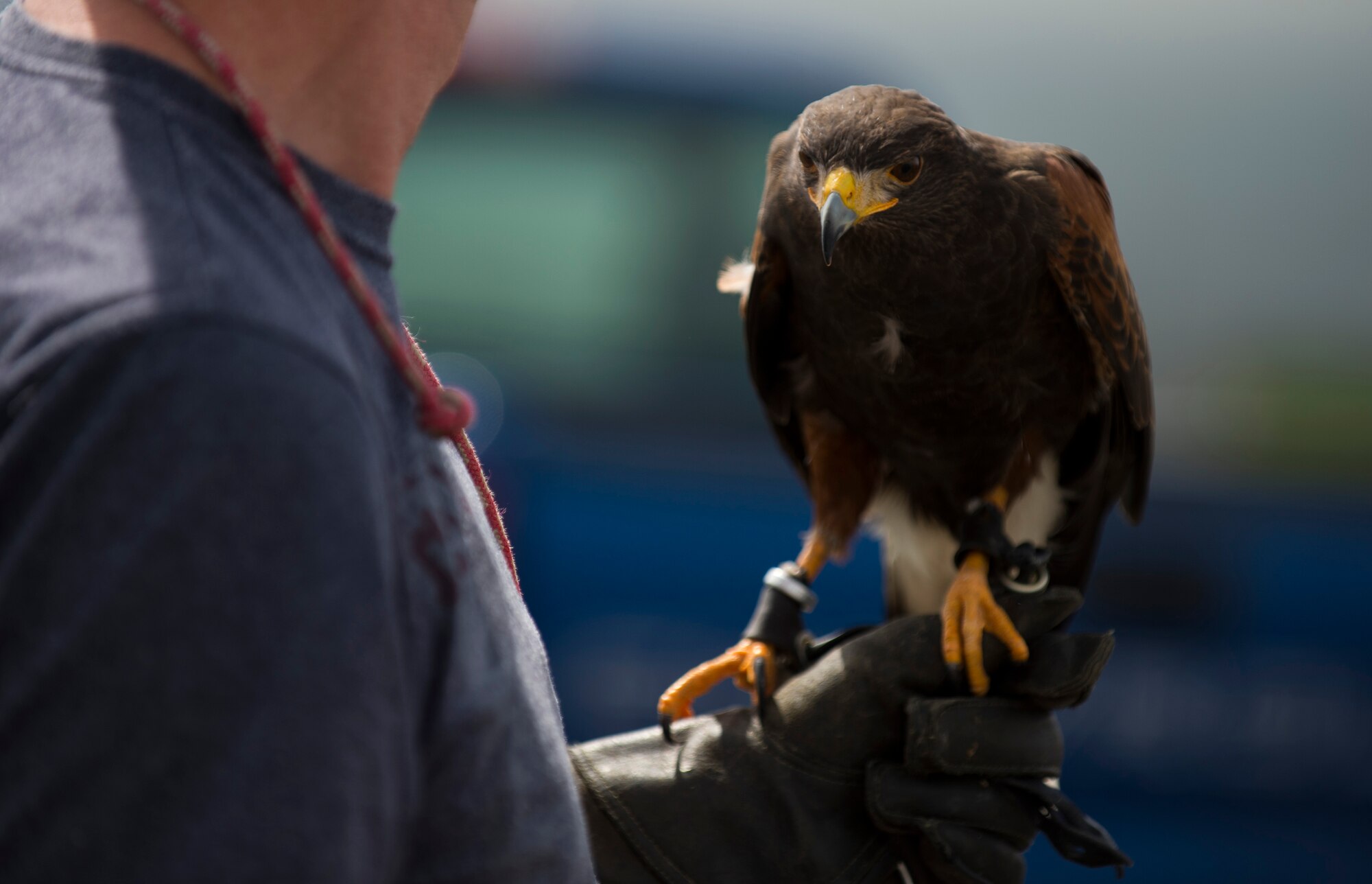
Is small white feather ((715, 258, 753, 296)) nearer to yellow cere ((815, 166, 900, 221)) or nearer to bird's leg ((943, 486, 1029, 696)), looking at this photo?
yellow cere ((815, 166, 900, 221))

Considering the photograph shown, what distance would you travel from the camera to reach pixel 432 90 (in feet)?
4.18

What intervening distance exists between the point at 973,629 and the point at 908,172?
1.05 meters

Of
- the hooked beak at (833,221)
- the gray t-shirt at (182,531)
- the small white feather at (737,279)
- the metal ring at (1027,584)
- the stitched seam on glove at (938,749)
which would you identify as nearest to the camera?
the gray t-shirt at (182,531)

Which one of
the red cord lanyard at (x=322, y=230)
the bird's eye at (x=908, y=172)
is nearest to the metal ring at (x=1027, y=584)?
the bird's eye at (x=908, y=172)

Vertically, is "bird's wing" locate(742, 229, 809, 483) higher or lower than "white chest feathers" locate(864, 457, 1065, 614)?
higher

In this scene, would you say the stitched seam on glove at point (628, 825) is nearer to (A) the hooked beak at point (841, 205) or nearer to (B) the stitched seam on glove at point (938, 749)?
(B) the stitched seam on glove at point (938, 749)

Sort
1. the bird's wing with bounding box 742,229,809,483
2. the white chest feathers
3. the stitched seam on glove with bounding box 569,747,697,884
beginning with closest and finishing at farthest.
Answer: the stitched seam on glove with bounding box 569,747,697,884 < the bird's wing with bounding box 742,229,809,483 < the white chest feathers

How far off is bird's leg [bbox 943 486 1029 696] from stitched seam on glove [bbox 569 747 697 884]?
0.67m

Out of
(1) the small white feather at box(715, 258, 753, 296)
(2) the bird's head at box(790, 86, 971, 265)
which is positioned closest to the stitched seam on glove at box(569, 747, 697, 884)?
(2) the bird's head at box(790, 86, 971, 265)

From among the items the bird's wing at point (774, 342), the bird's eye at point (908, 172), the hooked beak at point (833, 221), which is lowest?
the bird's wing at point (774, 342)

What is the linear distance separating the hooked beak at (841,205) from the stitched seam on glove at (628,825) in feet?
3.77

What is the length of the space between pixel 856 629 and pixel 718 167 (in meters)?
3.73

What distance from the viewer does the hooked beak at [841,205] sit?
239 cm

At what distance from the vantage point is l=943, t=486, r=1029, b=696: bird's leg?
7.22ft
